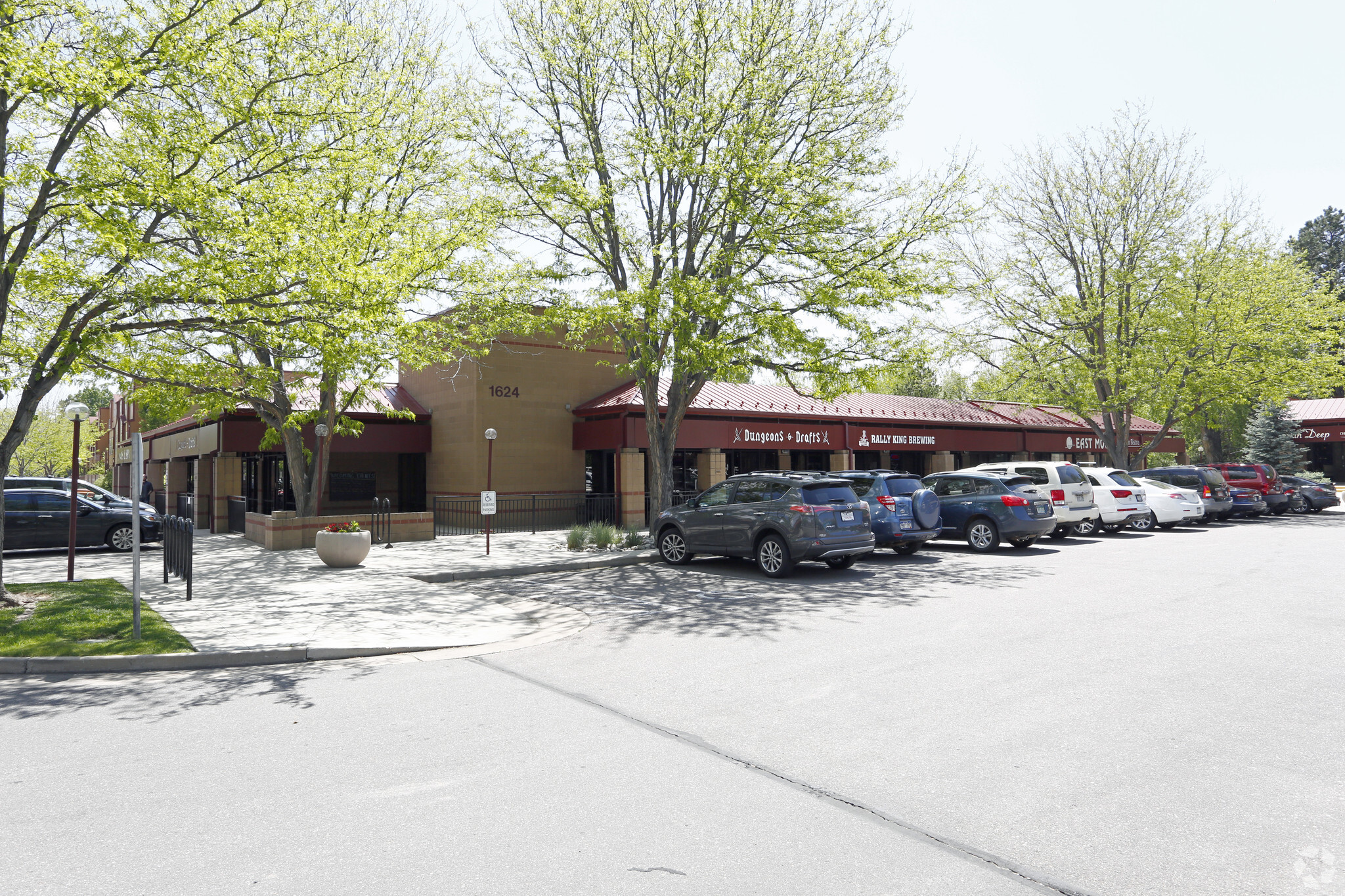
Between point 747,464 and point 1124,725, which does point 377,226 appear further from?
point 747,464

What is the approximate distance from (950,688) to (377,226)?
12516 mm

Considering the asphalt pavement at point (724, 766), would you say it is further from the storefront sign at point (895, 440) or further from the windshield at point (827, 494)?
the storefront sign at point (895, 440)

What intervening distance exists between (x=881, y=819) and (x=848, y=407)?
86.8 feet

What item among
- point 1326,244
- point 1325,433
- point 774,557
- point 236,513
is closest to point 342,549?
point 774,557

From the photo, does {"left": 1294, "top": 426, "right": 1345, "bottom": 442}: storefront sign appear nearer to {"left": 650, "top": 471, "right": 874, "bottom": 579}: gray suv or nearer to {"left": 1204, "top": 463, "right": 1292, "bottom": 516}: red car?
{"left": 1204, "top": 463, "right": 1292, "bottom": 516}: red car

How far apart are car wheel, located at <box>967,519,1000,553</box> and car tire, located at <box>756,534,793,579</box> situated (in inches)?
225

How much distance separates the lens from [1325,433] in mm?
51250

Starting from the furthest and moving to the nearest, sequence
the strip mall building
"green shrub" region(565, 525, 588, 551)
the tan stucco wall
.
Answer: the tan stucco wall
the strip mall building
"green shrub" region(565, 525, 588, 551)

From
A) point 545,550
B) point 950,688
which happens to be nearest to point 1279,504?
point 545,550

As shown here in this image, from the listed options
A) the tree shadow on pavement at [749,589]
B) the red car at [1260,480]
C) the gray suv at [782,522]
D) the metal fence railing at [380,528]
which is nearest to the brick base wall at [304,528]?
the metal fence railing at [380,528]

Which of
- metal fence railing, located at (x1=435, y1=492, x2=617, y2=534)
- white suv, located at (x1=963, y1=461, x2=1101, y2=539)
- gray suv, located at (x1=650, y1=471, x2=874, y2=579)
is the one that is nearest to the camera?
gray suv, located at (x1=650, y1=471, x2=874, y2=579)

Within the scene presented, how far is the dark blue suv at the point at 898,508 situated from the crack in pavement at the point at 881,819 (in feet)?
33.8

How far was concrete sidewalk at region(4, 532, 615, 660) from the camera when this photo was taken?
9062mm

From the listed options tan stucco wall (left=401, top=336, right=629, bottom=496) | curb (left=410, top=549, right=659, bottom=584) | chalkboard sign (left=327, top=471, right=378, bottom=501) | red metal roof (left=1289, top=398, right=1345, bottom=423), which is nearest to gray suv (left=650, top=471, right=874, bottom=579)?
curb (left=410, top=549, right=659, bottom=584)
